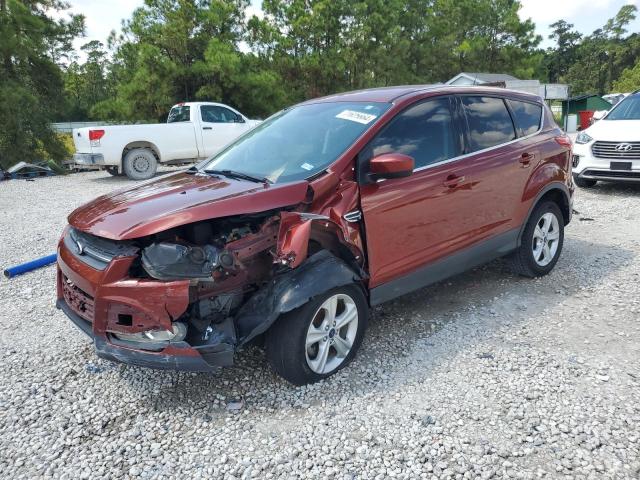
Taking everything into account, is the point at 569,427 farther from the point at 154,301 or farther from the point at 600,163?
the point at 600,163

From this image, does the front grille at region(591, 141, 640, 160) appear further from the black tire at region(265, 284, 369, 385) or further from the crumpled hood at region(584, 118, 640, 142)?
the black tire at region(265, 284, 369, 385)

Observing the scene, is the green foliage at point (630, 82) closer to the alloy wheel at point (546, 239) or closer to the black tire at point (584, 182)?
the black tire at point (584, 182)

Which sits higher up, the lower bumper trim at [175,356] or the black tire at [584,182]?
the lower bumper trim at [175,356]

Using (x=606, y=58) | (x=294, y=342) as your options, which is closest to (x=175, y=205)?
(x=294, y=342)

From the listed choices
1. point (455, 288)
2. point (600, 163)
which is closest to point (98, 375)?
point (455, 288)

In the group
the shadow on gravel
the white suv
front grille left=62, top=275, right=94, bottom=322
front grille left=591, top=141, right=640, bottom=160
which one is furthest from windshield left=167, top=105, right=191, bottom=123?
→ front grille left=62, top=275, right=94, bottom=322

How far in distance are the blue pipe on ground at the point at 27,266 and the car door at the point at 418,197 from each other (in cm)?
418

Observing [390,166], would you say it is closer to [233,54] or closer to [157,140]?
[157,140]

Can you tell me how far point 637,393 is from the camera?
9.80 ft

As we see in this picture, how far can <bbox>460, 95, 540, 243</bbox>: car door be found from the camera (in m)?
4.11

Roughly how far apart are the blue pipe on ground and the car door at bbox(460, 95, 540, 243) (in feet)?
15.4

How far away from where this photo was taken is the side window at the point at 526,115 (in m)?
4.65

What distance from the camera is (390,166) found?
323 centimetres

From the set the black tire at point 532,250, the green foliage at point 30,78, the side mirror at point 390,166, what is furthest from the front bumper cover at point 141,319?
the green foliage at point 30,78
